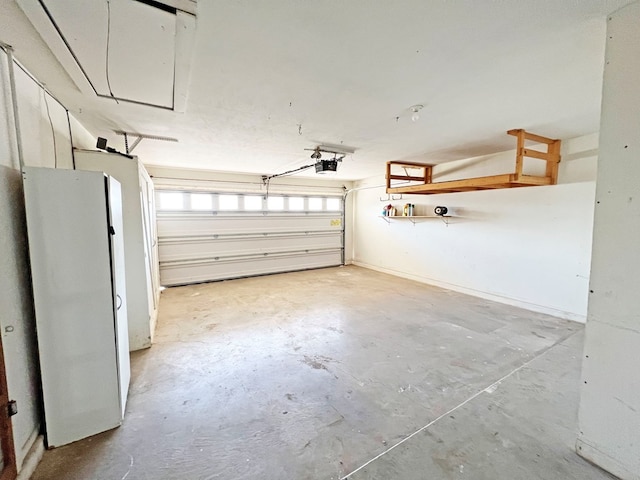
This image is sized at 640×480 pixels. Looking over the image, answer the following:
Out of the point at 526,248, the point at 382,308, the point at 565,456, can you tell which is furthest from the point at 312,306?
the point at 526,248

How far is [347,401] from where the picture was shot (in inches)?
77.1

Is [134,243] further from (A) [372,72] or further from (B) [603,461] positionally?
(B) [603,461]

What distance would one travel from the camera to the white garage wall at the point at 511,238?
336 centimetres

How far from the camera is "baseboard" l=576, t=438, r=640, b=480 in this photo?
51.8 inches

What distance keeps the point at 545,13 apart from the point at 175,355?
3.61m

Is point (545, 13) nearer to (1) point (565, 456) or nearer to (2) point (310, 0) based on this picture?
(2) point (310, 0)

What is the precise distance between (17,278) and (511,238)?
210 inches

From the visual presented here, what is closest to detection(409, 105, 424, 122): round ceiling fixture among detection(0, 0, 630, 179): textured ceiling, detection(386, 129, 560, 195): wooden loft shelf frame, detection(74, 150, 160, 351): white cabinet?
detection(0, 0, 630, 179): textured ceiling

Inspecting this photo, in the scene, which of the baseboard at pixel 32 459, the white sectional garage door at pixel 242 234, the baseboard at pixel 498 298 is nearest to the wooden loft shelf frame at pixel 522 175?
the baseboard at pixel 498 298

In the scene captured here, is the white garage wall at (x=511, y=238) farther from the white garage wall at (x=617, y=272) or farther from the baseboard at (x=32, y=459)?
the baseboard at (x=32, y=459)

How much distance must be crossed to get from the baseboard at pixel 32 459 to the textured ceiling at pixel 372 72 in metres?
2.18

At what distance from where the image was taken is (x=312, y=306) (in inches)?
159

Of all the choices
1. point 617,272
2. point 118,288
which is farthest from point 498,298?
point 118,288

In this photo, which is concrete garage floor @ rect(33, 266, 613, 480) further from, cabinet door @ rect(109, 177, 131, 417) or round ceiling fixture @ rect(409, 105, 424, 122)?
round ceiling fixture @ rect(409, 105, 424, 122)
